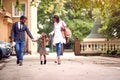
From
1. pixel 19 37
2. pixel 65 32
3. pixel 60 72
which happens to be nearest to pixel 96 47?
pixel 65 32

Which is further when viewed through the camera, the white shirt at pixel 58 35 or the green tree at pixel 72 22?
the green tree at pixel 72 22

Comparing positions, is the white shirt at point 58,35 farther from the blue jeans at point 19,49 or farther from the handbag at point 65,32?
the blue jeans at point 19,49

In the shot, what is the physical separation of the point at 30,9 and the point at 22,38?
1141 inches

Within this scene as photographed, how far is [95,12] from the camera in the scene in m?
36.2

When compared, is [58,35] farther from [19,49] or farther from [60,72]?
[60,72]

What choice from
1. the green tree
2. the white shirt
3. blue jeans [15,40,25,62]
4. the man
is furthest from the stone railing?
the green tree

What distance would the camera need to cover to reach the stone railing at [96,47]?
36438 millimetres

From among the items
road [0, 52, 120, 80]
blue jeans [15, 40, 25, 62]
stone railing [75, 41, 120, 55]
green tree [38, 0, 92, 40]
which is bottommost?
road [0, 52, 120, 80]

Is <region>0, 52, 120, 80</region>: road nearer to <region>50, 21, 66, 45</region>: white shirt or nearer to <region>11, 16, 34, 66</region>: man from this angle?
<region>11, 16, 34, 66</region>: man

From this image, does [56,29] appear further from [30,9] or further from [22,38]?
[30,9]

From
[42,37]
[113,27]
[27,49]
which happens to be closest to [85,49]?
[113,27]

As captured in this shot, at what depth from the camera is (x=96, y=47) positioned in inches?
1487

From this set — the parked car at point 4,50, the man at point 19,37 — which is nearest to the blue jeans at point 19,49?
Answer: the man at point 19,37

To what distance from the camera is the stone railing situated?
36.4 metres
